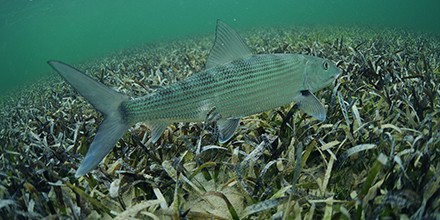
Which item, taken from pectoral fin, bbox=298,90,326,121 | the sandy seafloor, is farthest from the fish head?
the sandy seafloor

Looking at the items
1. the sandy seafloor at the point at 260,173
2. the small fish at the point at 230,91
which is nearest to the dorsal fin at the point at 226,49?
the small fish at the point at 230,91

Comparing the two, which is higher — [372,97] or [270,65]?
[270,65]

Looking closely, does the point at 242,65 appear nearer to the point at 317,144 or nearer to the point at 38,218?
the point at 317,144

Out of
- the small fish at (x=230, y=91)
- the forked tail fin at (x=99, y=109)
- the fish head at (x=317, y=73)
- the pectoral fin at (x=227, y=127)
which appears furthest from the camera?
the fish head at (x=317, y=73)

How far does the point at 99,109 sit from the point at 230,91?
3.86ft

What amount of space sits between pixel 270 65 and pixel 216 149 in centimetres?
101

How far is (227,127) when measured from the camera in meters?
3.01

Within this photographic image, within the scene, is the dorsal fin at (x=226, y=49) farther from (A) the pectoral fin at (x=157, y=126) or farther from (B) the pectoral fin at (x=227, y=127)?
(A) the pectoral fin at (x=157, y=126)

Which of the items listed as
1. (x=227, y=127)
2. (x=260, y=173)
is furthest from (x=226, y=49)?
(x=260, y=173)

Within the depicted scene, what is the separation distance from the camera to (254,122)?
3748 mm

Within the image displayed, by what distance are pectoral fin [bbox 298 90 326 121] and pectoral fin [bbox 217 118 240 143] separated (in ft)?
2.23

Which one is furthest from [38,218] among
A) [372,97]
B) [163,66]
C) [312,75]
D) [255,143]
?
[163,66]

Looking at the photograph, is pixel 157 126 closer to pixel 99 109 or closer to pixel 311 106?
pixel 99 109

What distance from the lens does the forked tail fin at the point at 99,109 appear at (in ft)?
7.23
